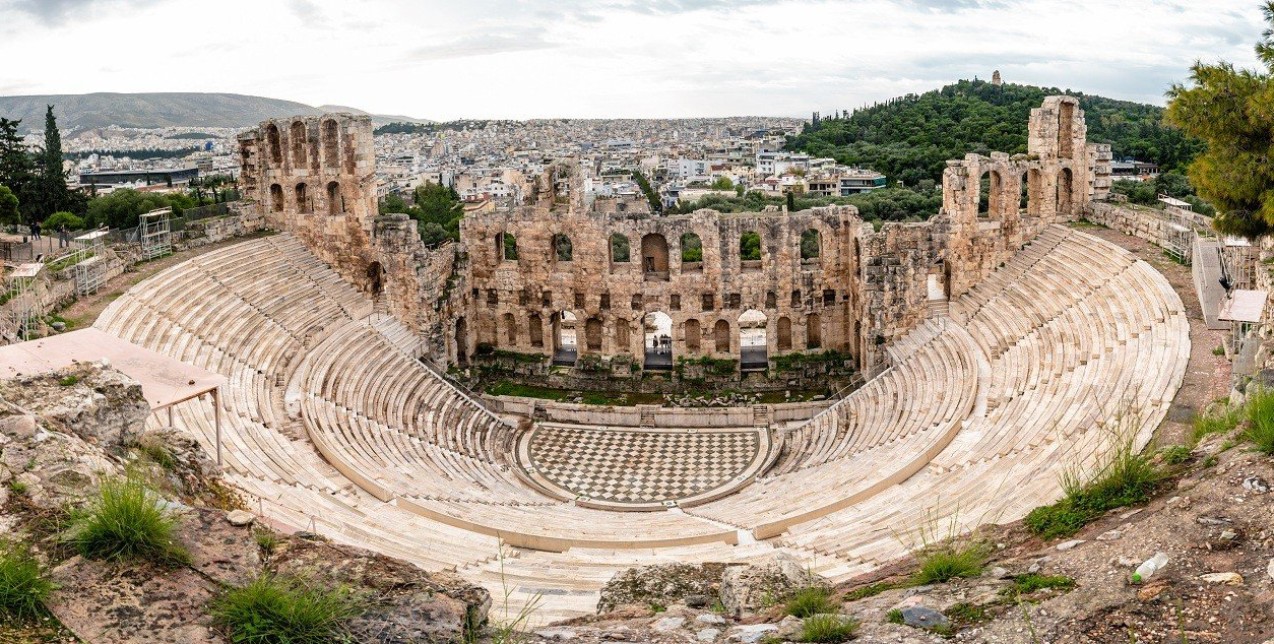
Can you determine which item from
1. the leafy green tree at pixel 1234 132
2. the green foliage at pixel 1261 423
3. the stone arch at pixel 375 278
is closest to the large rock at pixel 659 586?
the green foliage at pixel 1261 423

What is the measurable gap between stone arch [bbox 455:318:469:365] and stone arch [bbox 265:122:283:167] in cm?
880

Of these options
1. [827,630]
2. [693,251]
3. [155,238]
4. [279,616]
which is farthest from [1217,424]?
[693,251]

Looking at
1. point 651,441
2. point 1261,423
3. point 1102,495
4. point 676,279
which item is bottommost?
point 651,441

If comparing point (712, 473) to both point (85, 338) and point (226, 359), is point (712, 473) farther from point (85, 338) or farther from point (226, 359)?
point (85, 338)

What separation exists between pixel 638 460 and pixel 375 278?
12670mm

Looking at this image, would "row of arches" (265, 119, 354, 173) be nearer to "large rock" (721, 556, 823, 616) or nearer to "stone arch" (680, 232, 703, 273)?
"stone arch" (680, 232, 703, 273)

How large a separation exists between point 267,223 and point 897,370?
22.7 m

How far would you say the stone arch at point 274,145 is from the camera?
35.7m

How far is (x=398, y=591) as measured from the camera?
813 centimetres

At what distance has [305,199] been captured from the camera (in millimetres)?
35938

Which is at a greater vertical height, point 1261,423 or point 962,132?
point 962,132

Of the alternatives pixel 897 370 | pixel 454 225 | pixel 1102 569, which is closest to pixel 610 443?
pixel 897 370

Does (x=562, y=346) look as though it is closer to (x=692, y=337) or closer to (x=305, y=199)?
(x=692, y=337)

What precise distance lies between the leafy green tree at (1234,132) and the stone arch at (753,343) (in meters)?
19.6
